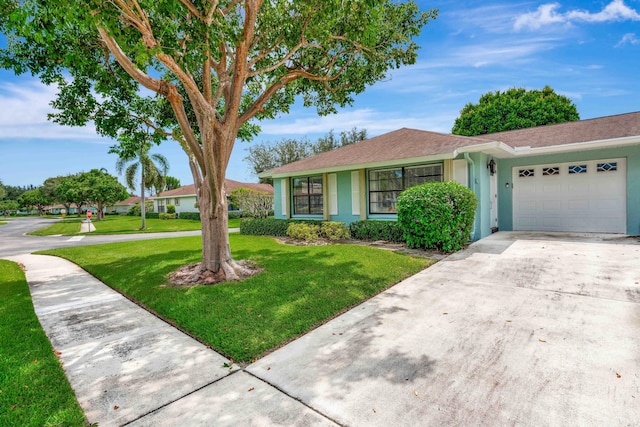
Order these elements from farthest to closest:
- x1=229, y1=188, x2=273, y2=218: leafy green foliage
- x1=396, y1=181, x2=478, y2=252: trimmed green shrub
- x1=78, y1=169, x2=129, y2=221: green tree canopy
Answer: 1. x1=78, y1=169, x2=129, y2=221: green tree canopy
2. x1=229, y1=188, x2=273, y2=218: leafy green foliage
3. x1=396, y1=181, x2=478, y2=252: trimmed green shrub

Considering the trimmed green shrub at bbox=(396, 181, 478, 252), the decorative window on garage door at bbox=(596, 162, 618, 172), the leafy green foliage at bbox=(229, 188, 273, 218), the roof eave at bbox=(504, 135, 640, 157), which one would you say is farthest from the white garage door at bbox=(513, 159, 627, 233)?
the leafy green foliage at bbox=(229, 188, 273, 218)

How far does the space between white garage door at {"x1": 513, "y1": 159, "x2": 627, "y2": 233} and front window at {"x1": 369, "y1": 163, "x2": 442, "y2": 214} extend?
353 centimetres

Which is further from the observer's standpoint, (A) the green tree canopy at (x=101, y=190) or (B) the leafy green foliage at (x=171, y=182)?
(B) the leafy green foliage at (x=171, y=182)

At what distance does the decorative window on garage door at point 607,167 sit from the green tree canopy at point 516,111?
47.5 feet

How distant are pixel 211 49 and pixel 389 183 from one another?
25.5ft

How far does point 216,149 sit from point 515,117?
23.8 meters

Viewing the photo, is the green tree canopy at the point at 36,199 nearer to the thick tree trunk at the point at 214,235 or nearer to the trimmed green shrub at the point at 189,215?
the trimmed green shrub at the point at 189,215

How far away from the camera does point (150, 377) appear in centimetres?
288

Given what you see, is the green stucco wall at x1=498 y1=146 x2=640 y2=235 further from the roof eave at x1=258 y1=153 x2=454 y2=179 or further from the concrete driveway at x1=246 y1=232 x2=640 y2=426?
the concrete driveway at x1=246 y1=232 x2=640 y2=426

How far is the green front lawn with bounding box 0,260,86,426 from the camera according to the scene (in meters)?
2.29

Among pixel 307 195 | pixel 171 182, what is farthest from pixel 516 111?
pixel 171 182

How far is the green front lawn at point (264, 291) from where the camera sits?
3.80 metres

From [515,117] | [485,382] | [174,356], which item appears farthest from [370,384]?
[515,117]

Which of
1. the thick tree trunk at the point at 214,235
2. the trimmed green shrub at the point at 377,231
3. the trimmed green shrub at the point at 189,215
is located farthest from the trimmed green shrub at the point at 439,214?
the trimmed green shrub at the point at 189,215
